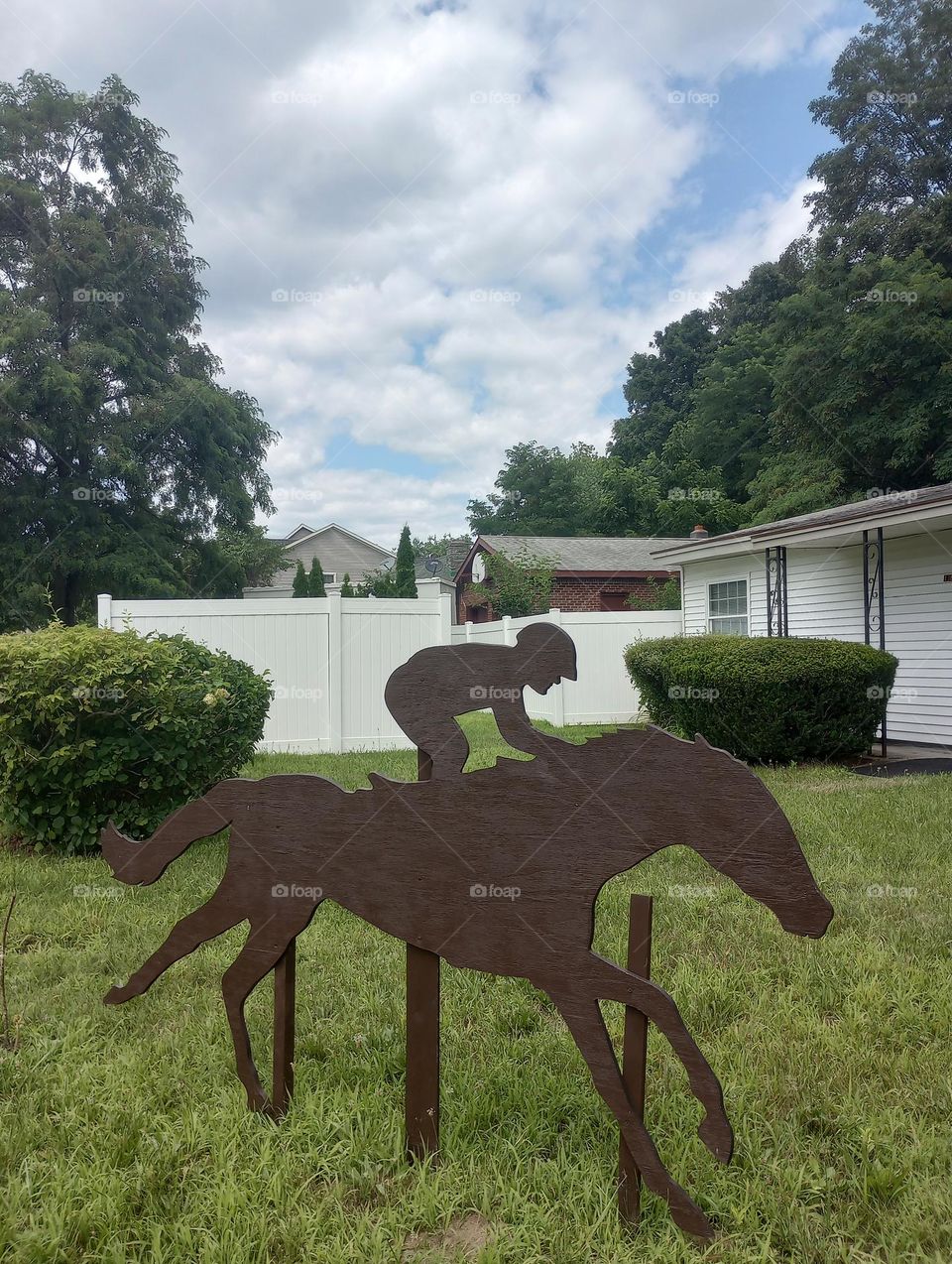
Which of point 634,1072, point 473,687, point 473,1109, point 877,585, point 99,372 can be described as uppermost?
point 99,372

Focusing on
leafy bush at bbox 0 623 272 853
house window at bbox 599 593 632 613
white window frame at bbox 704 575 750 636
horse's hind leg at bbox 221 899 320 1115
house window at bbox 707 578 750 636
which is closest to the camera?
horse's hind leg at bbox 221 899 320 1115

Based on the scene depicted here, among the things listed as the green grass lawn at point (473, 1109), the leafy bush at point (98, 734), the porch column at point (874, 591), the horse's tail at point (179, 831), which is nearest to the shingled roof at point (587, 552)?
the porch column at point (874, 591)

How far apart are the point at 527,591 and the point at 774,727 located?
13459mm

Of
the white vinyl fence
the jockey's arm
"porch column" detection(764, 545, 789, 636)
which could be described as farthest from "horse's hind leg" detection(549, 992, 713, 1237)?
"porch column" detection(764, 545, 789, 636)

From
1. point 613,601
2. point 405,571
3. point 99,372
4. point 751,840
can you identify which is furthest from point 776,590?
point 405,571

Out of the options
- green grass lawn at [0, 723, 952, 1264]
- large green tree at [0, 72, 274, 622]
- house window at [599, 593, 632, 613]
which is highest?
large green tree at [0, 72, 274, 622]

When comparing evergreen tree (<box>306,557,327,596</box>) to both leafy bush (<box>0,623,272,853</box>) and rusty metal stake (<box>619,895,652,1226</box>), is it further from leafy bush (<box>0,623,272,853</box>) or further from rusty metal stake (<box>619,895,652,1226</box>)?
rusty metal stake (<box>619,895,652,1226</box>)

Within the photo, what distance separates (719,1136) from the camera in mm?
1955

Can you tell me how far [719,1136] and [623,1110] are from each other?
228 mm

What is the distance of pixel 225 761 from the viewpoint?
5934 millimetres

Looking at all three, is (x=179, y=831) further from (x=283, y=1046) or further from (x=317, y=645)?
(x=317, y=645)

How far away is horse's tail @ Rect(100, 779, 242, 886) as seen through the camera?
8.12 feet

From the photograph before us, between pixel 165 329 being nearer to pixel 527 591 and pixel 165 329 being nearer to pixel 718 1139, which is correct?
pixel 527 591

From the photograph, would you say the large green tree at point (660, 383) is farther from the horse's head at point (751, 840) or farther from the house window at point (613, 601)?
the horse's head at point (751, 840)
